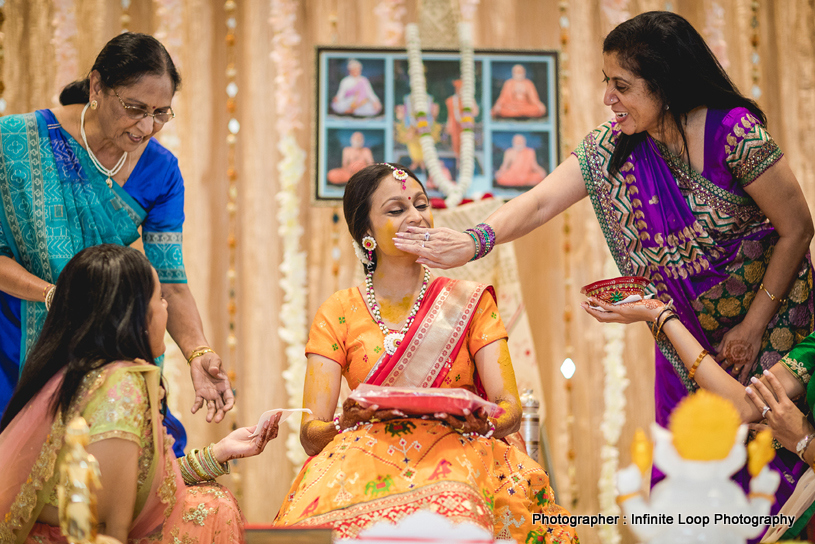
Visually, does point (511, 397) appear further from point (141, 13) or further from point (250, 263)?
point (141, 13)

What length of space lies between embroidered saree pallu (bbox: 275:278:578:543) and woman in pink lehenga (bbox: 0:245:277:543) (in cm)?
39

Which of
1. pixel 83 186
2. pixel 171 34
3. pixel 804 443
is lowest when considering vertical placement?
pixel 804 443

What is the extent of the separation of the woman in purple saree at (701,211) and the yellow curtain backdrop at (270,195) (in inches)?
74.3

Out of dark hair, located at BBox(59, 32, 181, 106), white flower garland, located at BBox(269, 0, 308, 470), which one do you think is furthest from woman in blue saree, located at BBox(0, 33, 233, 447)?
white flower garland, located at BBox(269, 0, 308, 470)

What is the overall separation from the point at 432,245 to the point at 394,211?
205mm

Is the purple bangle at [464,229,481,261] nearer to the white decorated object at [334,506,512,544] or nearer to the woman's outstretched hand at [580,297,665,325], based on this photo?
the woman's outstretched hand at [580,297,665,325]

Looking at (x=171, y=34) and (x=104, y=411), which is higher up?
(x=171, y=34)

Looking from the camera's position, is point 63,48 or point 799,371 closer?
point 799,371

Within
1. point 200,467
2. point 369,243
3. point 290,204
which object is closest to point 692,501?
point 200,467

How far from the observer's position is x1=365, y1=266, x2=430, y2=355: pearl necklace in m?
2.65

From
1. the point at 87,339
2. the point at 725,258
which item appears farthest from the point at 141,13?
the point at 725,258

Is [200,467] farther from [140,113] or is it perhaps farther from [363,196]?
[140,113]

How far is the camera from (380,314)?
2768 mm

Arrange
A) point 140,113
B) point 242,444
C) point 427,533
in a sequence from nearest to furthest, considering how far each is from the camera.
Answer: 1. point 427,533
2. point 242,444
3. point 140,113
